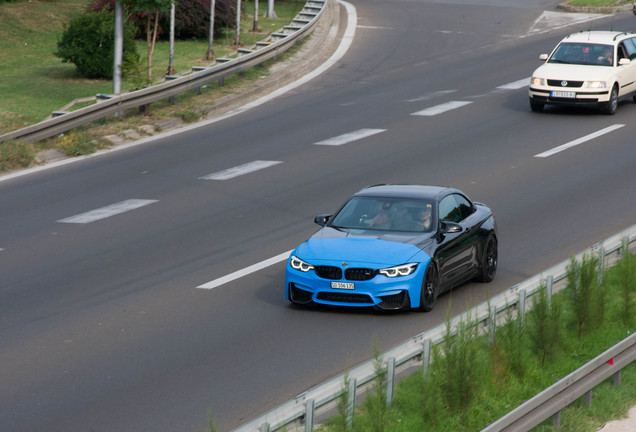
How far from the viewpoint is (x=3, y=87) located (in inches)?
1099

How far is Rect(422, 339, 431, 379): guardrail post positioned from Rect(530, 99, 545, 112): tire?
18360 mm

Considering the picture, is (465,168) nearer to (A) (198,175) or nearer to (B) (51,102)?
(A) (198,175)

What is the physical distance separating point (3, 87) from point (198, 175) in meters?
10.1

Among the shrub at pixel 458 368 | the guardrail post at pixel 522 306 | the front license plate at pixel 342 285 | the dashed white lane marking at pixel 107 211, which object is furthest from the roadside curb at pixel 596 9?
the shrub at pixel 458 368

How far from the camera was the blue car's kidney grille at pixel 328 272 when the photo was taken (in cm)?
1200

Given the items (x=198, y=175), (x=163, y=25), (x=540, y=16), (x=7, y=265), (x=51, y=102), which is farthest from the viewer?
(x=540, y=16)

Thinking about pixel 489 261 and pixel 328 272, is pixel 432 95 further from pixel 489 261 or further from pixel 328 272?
pixel 328 272

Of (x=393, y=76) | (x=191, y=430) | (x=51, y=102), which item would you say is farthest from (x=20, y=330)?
(x=393, y=76)

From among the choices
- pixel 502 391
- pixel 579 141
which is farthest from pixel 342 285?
pixel 579 141

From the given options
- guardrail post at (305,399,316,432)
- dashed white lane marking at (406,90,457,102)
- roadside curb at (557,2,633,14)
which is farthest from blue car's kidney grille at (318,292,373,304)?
roadside curb at (557,2,633,14)

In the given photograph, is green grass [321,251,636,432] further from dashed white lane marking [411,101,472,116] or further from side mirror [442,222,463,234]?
dashed white lane marking [411,101,472,116]

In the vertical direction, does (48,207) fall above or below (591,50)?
below

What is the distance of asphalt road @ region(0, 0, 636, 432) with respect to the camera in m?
9.84

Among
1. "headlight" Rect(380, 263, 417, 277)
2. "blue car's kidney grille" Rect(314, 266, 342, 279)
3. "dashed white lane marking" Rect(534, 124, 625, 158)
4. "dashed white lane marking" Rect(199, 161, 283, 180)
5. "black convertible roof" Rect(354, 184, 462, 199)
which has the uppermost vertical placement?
"black convertible roof" Rect(354, 184, 462, 199)
